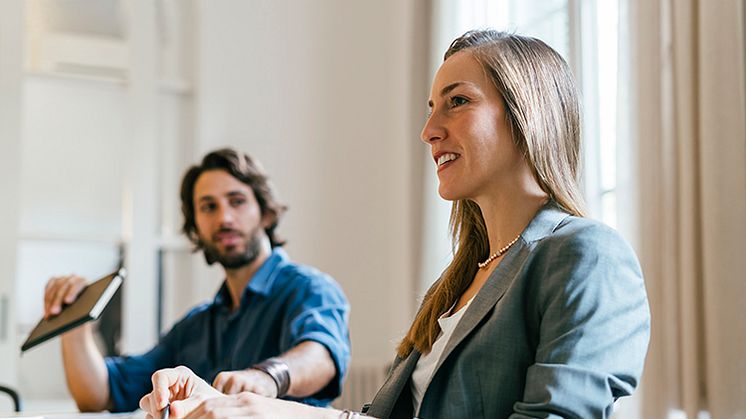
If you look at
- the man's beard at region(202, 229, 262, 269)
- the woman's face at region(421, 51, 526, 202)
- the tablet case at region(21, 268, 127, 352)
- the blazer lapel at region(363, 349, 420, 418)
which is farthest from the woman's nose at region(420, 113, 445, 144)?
the man's beard at region(202, 229, 262, 269)

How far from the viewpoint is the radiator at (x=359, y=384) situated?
373 centimetres

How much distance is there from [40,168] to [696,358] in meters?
2.61

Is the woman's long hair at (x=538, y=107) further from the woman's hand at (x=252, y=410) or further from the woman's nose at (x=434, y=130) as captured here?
the woman's hand at (x=252, y=410)

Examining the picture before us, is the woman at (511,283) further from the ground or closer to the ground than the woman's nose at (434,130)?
closer to the ground

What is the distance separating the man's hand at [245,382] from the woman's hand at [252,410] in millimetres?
607

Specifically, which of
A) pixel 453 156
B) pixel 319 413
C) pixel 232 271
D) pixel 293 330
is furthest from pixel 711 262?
pixel 232 271

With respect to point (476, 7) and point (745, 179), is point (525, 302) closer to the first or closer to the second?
point (745, 179)

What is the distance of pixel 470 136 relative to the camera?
1339 millimetres

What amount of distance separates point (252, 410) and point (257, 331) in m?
1.27

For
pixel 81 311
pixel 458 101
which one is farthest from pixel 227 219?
pixel 458 101

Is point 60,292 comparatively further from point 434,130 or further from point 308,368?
point 434,130

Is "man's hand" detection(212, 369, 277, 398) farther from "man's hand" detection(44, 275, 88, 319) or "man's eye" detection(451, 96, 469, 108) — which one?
"man's eye" detection(451, 96, 469, 108)

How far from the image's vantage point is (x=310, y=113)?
3.88 m

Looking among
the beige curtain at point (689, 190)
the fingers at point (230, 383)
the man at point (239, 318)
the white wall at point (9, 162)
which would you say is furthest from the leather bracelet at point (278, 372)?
the white wall at point (9, 162)
